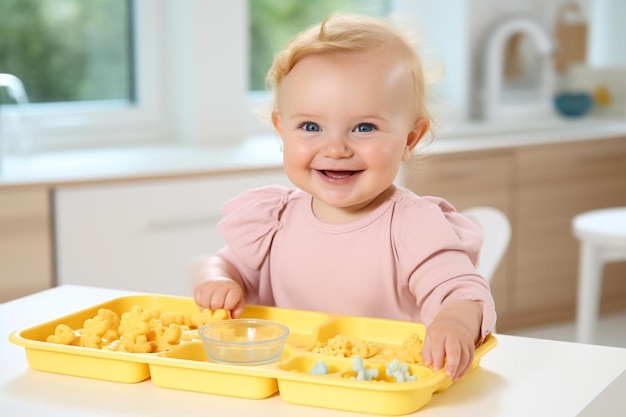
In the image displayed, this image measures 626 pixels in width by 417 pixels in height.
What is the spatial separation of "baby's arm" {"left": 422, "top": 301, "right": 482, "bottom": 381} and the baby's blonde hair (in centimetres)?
36

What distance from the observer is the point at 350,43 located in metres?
1.29

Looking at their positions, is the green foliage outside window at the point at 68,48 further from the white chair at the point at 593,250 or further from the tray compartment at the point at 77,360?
the tray compartment at the point at 77,360

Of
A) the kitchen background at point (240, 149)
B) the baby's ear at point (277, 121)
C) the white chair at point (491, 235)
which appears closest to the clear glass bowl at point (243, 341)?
the baby's ear at point (277, 121)

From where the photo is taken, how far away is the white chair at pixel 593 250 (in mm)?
2592

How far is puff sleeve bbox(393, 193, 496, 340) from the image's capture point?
122cm

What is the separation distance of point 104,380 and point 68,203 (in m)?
1.68

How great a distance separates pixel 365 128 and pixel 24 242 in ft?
5.21

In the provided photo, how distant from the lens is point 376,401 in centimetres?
97

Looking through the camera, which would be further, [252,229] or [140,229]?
[140,229]

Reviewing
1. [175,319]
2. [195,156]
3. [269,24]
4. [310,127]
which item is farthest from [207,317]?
[269,24]

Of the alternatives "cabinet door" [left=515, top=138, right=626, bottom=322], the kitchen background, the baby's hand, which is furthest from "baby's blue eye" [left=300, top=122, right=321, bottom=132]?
"cabinet door" [left=515, top=138, right=626, bottom=322]

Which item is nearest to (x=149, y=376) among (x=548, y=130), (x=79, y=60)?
(x=79, y=60)

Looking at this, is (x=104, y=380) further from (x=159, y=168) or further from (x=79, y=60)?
(x=79, y=60)

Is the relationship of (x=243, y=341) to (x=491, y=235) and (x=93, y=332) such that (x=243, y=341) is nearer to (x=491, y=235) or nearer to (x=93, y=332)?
(x=93, y=332)
